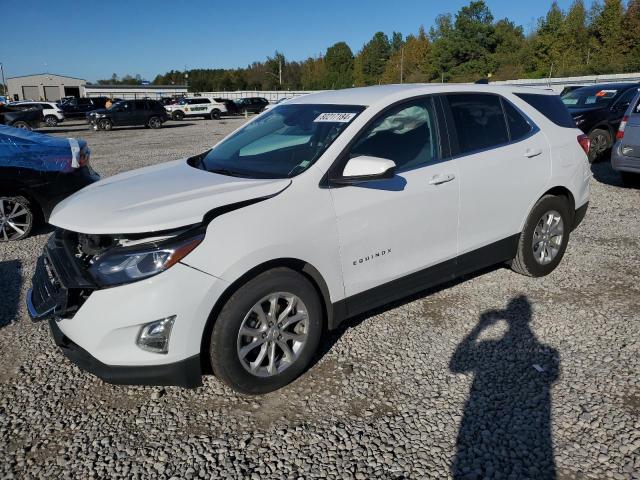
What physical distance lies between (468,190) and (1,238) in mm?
5761

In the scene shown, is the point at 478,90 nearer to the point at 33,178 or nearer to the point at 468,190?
the point at 468,190

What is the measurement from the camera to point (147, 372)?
2.66 meters

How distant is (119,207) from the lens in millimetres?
2900

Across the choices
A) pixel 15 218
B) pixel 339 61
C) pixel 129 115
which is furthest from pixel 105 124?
pixel 339 61

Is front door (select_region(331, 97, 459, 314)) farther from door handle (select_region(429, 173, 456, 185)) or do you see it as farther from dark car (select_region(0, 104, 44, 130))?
dark car (select_region(0, 104, 44, 130))

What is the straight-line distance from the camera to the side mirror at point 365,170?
120 inches

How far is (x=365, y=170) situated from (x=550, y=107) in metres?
2.69

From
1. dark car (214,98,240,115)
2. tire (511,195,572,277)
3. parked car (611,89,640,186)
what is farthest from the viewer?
dark car (214,98,240,115)

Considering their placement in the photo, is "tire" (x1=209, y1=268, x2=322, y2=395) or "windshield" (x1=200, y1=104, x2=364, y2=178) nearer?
"tire" (x1=209, y1=268, x2=322, y2=395)

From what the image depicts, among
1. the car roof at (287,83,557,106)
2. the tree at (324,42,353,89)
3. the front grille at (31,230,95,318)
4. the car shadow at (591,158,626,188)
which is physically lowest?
the car shadow at (591,158,626,188)

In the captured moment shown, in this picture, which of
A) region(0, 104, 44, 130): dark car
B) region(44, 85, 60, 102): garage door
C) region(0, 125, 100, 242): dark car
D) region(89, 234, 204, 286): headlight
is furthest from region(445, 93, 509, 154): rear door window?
region(44, 85, 60, 102): garage door

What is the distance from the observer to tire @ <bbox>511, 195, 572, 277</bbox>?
4.50 metres

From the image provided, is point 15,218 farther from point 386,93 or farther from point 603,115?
point 603,115

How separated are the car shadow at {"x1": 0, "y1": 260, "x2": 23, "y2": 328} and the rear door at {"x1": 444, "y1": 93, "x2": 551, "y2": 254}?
3822 millimetres
